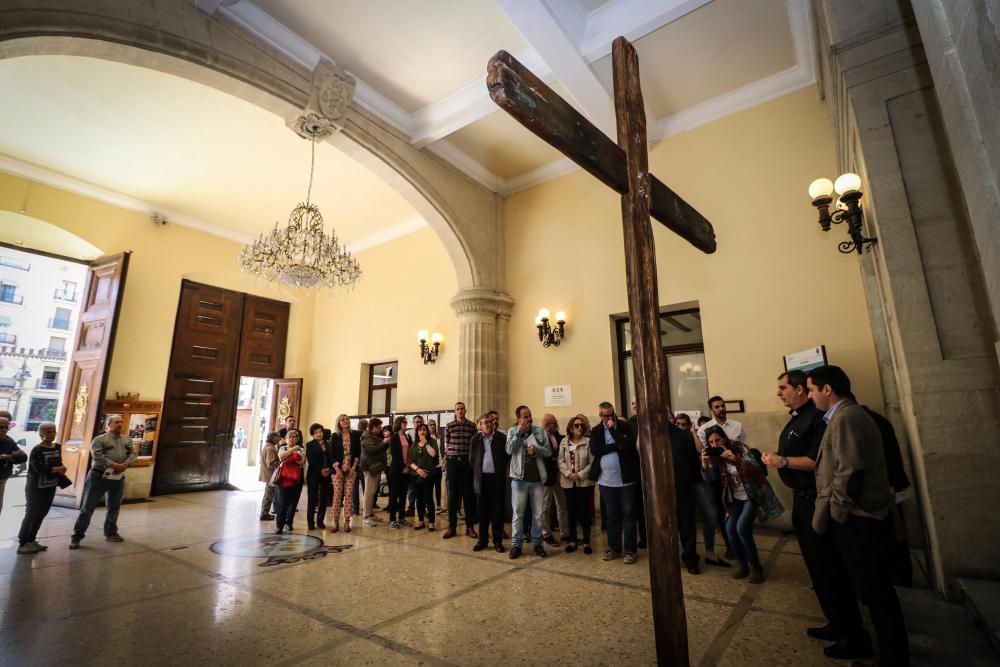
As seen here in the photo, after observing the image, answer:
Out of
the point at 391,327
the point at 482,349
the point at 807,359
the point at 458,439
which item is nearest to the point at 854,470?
the point at 807,359

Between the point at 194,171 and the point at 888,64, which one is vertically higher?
the point at 194,171

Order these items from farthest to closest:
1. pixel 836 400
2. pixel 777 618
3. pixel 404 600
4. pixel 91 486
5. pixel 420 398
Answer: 1. pixel 420 398
2. pixel 91 486
3. pixel 404 600
4. pixel 777 618
5. pixel 836 400

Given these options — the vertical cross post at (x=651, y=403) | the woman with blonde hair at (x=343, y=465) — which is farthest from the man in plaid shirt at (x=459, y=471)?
the vertical cross post at (x=651, y=403)

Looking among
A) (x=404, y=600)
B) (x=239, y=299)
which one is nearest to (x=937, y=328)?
(x=404, y=600)

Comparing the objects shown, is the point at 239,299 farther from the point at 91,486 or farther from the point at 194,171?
the point at 91,486

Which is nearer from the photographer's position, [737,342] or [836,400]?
[836,400]

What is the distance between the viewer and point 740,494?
376cm

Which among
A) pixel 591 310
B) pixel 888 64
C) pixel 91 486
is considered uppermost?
pixel 888 64

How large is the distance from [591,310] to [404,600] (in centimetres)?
511

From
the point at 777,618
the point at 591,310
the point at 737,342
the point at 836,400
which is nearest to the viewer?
the point at 836,400

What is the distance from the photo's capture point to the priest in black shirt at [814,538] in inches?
97.0

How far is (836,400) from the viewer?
250 cm

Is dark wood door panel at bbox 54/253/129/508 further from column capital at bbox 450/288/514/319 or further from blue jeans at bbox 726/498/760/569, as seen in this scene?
blue jeans at bbox 726/498/760/569

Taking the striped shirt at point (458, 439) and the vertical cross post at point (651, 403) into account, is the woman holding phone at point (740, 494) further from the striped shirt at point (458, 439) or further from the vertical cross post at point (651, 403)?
the striped shirt at point (458, 439)
